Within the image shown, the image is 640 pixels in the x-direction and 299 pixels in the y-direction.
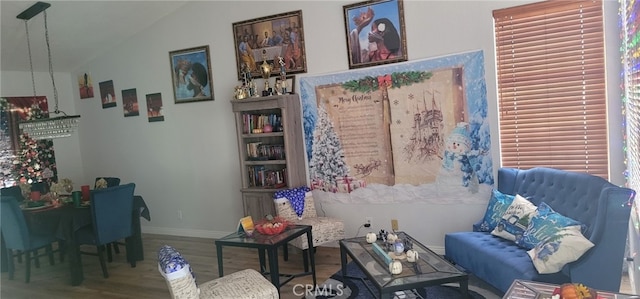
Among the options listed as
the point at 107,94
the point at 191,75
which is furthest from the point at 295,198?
the point at 107,94

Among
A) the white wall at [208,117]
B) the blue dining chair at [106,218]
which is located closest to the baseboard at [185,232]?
the white wall at [208,117]

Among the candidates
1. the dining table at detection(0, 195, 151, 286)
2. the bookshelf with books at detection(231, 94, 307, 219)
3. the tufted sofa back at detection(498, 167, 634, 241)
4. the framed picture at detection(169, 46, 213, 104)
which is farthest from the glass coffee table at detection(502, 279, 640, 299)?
the framed picture at detection(169, 46, 213, 104)

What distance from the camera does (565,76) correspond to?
3537 mm

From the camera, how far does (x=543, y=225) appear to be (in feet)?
9.53

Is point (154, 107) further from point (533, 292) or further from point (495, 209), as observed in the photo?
point (533, 292)

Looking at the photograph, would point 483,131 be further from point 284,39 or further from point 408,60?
point 284,39

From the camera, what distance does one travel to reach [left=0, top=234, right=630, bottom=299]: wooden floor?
12.6 ft

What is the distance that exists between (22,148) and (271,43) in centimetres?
365

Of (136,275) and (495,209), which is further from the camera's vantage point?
(136,275)

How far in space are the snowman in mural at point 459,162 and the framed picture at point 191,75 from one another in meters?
2.82

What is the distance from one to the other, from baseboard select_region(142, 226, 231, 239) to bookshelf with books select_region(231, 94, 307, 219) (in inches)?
33.9

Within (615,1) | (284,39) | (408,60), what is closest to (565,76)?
(615,1)

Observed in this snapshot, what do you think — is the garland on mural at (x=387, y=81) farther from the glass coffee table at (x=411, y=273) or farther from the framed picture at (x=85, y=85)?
the framed picture at (x=85, y=85)

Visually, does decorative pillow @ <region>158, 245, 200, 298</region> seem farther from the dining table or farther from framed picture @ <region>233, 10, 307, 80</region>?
framed picture @ <region>233, 10, 307, 80</region>
